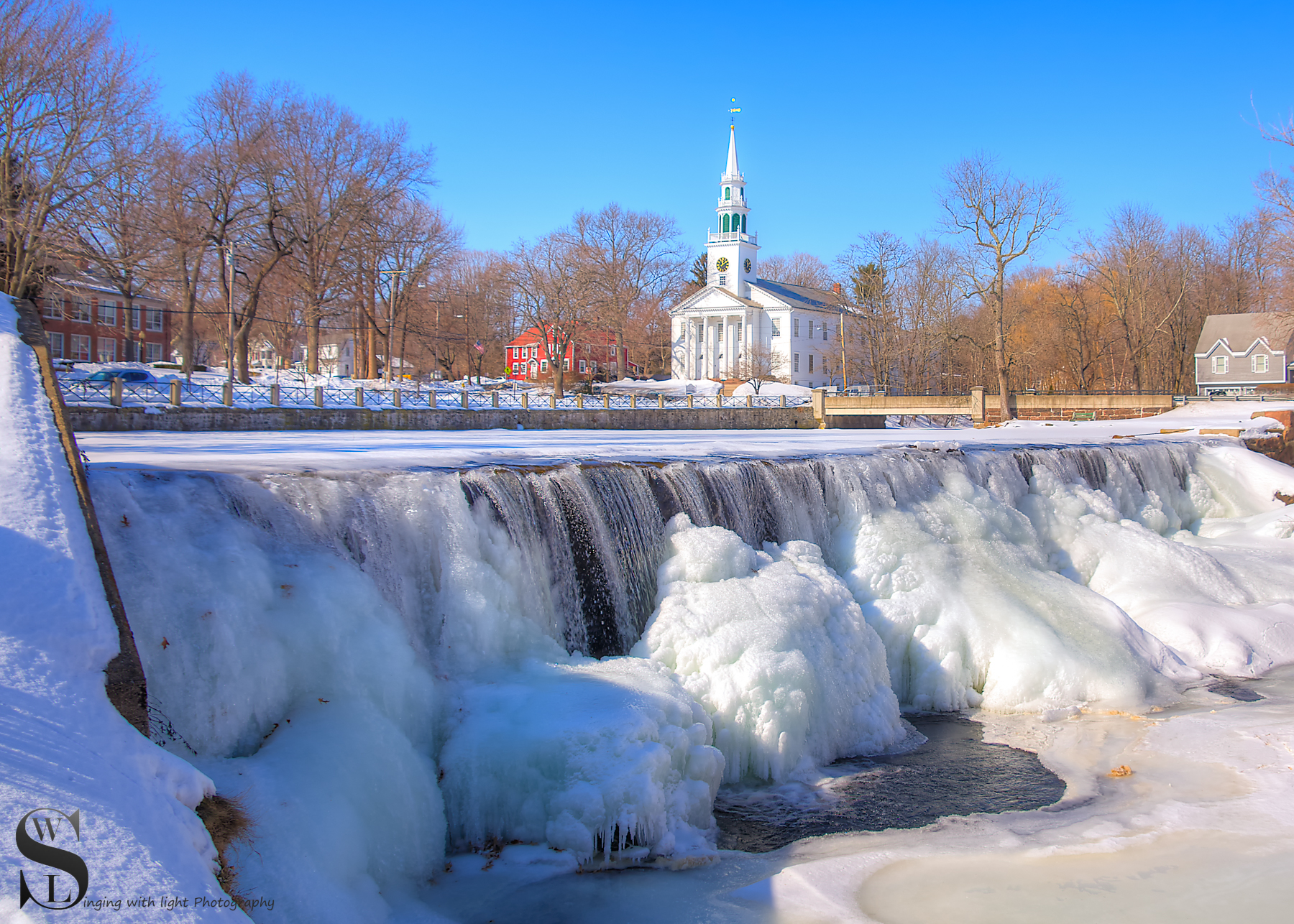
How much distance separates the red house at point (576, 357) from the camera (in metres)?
55.9

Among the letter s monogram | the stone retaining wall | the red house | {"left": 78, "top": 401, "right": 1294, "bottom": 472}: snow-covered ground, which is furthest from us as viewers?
the red house

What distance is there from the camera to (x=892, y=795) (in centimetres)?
781

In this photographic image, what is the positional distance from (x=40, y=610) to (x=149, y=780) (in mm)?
993

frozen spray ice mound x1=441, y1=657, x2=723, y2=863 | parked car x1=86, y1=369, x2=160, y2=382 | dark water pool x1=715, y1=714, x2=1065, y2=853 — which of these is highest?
parked car x1=86, y1=369, x2=160, y2=382

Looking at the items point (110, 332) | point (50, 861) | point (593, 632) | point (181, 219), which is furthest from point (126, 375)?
point (50, 861)

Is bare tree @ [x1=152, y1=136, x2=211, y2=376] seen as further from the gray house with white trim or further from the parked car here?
the gray house with white trim

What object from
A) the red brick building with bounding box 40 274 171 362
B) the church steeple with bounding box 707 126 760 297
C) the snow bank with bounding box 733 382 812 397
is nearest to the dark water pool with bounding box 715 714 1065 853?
the snow bank with bounding box 733 382 812 397

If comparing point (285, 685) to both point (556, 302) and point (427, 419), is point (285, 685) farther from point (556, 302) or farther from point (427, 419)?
point (556, 302)

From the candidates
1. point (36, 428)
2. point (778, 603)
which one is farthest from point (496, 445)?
point (36, 428)

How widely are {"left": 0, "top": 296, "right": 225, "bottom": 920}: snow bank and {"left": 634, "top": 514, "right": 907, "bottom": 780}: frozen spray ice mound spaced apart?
4.75 meters

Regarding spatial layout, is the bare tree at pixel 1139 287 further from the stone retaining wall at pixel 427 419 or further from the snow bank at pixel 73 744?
the snow bank at pixel 73 744

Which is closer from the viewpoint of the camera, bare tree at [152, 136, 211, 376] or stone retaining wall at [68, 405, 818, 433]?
stone retaining wall at [68, 405, 818, 433]

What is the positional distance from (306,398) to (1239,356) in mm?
50923

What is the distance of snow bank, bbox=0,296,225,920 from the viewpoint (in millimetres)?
3348
